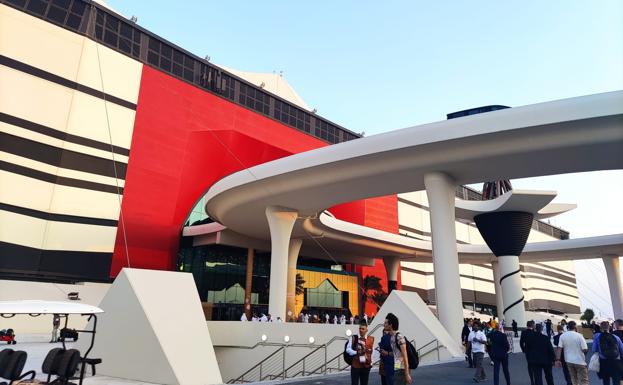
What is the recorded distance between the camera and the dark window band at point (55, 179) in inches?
1097

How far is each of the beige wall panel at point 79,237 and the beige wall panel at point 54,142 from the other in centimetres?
546

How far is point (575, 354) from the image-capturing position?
862 centimetres

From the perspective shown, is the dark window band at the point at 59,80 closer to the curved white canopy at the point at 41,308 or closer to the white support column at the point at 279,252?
the white support column at the point at 279,252

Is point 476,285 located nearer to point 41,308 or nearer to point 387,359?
point 387,359

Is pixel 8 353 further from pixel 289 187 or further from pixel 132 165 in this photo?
pixel 132 165

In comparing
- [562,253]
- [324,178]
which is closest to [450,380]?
[324,178]

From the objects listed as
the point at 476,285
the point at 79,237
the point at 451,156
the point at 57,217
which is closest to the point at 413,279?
the point at 476,285

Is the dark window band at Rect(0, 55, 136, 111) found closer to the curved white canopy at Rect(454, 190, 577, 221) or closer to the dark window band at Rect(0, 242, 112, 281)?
the dark window band at Rect(0, 242, 112, 281)

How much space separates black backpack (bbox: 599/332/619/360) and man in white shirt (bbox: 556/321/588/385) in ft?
1.06

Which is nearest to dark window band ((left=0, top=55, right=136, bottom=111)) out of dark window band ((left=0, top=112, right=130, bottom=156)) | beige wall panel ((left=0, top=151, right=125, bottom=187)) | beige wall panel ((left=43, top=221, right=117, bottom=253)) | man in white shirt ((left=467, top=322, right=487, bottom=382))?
dark window band ((left=0, top=112, right=130, bottom=156))

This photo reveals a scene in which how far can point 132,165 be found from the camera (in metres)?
33.6

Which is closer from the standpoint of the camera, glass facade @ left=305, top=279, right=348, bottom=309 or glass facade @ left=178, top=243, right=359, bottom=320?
glass facade @ left=178, top=243, right=359, bottom=320

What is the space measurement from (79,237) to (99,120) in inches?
356

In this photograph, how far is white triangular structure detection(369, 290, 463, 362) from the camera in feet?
53.5
